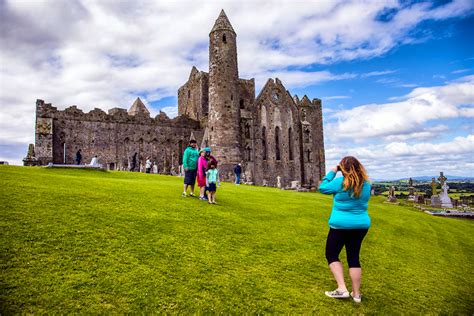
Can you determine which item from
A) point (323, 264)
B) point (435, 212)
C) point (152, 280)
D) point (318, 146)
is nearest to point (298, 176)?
point (318, 146)

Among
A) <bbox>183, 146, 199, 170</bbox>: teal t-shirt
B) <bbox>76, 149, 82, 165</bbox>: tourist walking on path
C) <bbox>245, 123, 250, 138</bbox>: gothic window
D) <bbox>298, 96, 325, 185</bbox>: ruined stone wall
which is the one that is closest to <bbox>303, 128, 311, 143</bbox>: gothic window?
<bbox>298, 96, 325, 185</bbox>: ruined stone wall

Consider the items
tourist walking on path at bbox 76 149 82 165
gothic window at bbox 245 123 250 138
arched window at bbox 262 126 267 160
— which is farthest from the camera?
arched window at bbox 262 126 267 160

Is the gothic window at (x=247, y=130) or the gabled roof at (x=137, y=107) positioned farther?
the gabled roof at (x=137, y=107)

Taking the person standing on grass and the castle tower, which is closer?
the person standing on grass

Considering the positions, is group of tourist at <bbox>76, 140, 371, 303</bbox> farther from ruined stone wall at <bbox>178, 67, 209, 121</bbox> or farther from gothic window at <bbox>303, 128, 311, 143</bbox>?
ruined stone wall at <bbox>178, 67, 209, 121</bbox>

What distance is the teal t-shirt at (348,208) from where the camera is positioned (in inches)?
229

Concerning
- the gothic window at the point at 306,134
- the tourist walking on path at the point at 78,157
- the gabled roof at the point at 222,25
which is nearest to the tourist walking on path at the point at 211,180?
the gabled roof at the point at 222,25

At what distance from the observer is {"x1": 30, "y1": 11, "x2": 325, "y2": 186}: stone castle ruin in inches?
1443

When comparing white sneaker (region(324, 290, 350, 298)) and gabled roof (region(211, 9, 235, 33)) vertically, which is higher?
gabled roof (region(211, 9, 235, 33))

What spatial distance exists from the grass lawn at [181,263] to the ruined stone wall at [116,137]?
3187 centimetres

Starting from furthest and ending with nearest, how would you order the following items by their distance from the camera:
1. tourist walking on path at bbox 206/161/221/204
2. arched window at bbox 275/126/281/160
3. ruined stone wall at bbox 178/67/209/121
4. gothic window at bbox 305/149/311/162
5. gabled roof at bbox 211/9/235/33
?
1. ruined stone wall at bbox 178/67/209/121
2. gothic window at bbox 305/149/311/162
3. arched window at bbox 275/126/281/160
4. gabled roof at bbox 211/9/235/33
5. tourist walking on path at bbox 206/161/221/204

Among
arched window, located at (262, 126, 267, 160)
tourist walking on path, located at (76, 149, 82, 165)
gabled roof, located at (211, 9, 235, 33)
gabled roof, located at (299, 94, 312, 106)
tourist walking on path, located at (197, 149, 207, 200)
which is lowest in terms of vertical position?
tourist walking on path, located at (197, 149, 207, 200)

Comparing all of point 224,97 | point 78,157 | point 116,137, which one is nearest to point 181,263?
point 224,97

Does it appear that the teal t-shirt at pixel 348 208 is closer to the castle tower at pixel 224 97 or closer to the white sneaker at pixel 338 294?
the white sneaker at pixel 338 294
